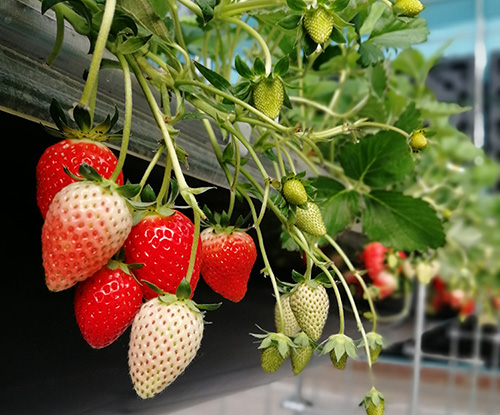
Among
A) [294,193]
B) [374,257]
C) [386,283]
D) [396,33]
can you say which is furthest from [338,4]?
[386,283]

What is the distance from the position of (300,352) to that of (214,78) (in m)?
0.20

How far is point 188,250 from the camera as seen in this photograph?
12.2 inches

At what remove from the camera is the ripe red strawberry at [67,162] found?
0.87 ft

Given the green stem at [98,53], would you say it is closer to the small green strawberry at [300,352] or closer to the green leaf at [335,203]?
the small green strawberry at [300,352]

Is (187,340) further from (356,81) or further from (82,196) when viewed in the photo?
(356,81)

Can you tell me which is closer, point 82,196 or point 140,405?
point 82,196

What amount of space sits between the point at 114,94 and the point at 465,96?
4.48m

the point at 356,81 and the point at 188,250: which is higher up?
the point at 356,81

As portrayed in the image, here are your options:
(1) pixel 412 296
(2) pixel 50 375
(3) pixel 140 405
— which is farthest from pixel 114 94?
(1) pixel 412 296

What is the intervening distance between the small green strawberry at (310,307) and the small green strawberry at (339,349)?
0.03m

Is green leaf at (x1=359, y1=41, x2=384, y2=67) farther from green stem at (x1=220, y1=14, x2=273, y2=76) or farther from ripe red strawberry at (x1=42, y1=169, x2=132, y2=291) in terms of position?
ripe red strawberry at (x1=42, y1=169, x2=132, y2=291)

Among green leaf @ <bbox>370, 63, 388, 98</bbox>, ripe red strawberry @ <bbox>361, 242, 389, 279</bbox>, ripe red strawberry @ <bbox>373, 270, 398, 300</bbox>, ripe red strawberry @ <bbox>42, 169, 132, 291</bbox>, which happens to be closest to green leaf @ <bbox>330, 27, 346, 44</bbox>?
ripe red strawberry @ <bbox>42, 169, 132, 291</bbox>

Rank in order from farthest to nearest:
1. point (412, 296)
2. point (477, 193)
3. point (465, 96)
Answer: point (465, 96) → point (477, 193) → point (412, 296)

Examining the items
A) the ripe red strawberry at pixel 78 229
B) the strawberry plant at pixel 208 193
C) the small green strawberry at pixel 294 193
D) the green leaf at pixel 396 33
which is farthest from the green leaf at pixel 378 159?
the ripe red strawberry at pixel 78 229
